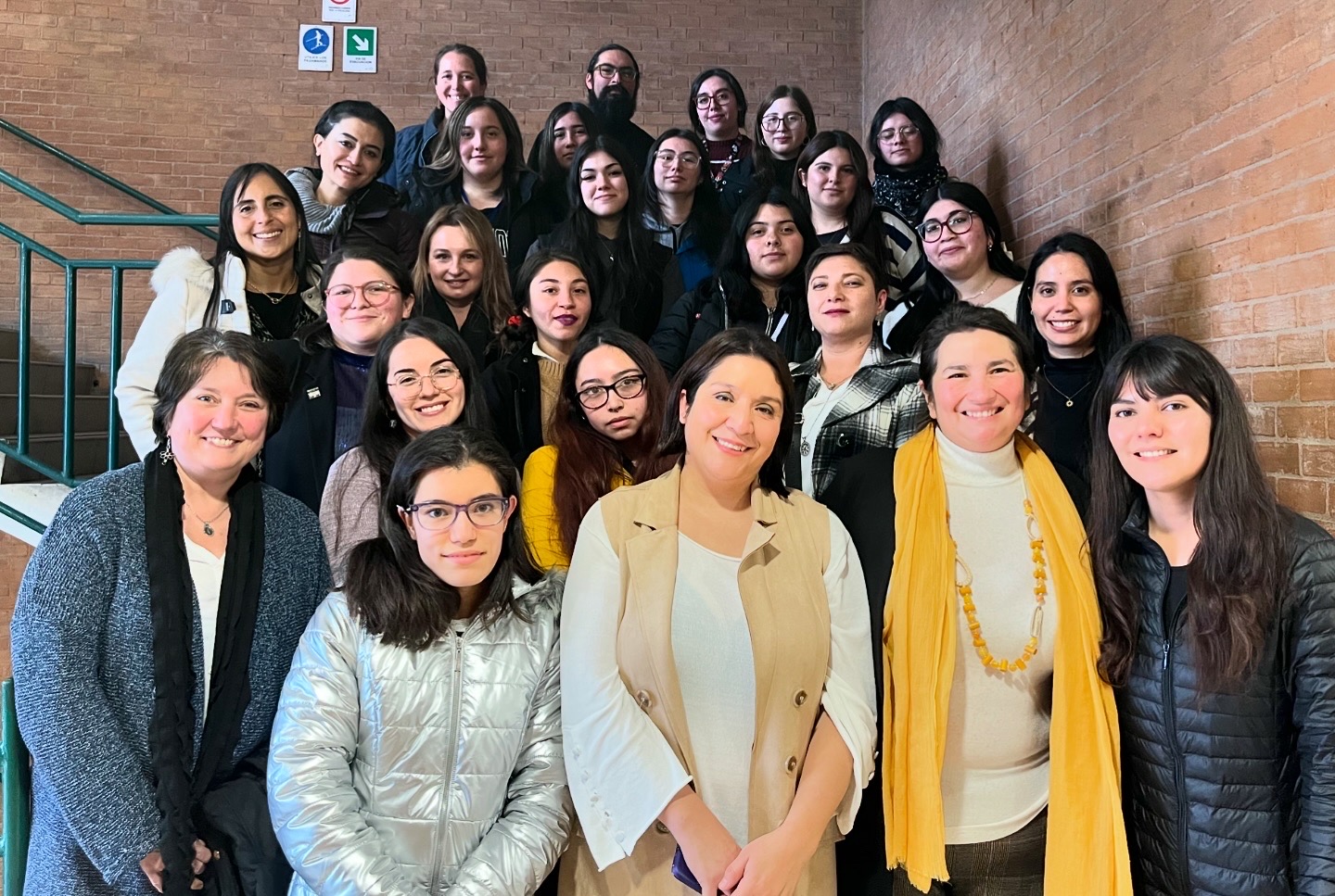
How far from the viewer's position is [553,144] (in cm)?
403

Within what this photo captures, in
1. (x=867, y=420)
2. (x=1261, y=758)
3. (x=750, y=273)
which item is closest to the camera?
(x=1261, y=758)

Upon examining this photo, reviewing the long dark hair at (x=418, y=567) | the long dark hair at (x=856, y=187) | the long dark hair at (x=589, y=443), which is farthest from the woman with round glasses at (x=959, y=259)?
the long dark hair at (x=418, y=567)

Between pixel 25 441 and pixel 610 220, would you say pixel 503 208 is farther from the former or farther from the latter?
pixel 25 441

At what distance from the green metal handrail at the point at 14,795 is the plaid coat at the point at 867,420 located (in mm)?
1869

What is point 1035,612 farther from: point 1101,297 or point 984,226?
point 984,226

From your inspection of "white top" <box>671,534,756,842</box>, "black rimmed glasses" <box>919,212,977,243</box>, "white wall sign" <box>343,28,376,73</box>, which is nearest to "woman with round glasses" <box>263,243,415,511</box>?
"white top" <box>671,534,756,842</box>

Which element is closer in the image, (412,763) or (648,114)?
(412,763)

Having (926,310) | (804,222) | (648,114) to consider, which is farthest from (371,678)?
(648,114)

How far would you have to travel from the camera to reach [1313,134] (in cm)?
239

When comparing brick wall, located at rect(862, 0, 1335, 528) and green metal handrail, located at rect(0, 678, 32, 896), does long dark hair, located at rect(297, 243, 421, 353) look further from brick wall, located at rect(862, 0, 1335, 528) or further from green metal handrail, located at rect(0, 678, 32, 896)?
brick wall, located at rect(862, 0, 1335, 528)

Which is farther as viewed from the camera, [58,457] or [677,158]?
[58,457]

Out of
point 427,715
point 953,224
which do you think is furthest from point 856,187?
point 427,715

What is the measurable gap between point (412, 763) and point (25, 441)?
2.95 m

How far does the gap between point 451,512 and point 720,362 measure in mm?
619
